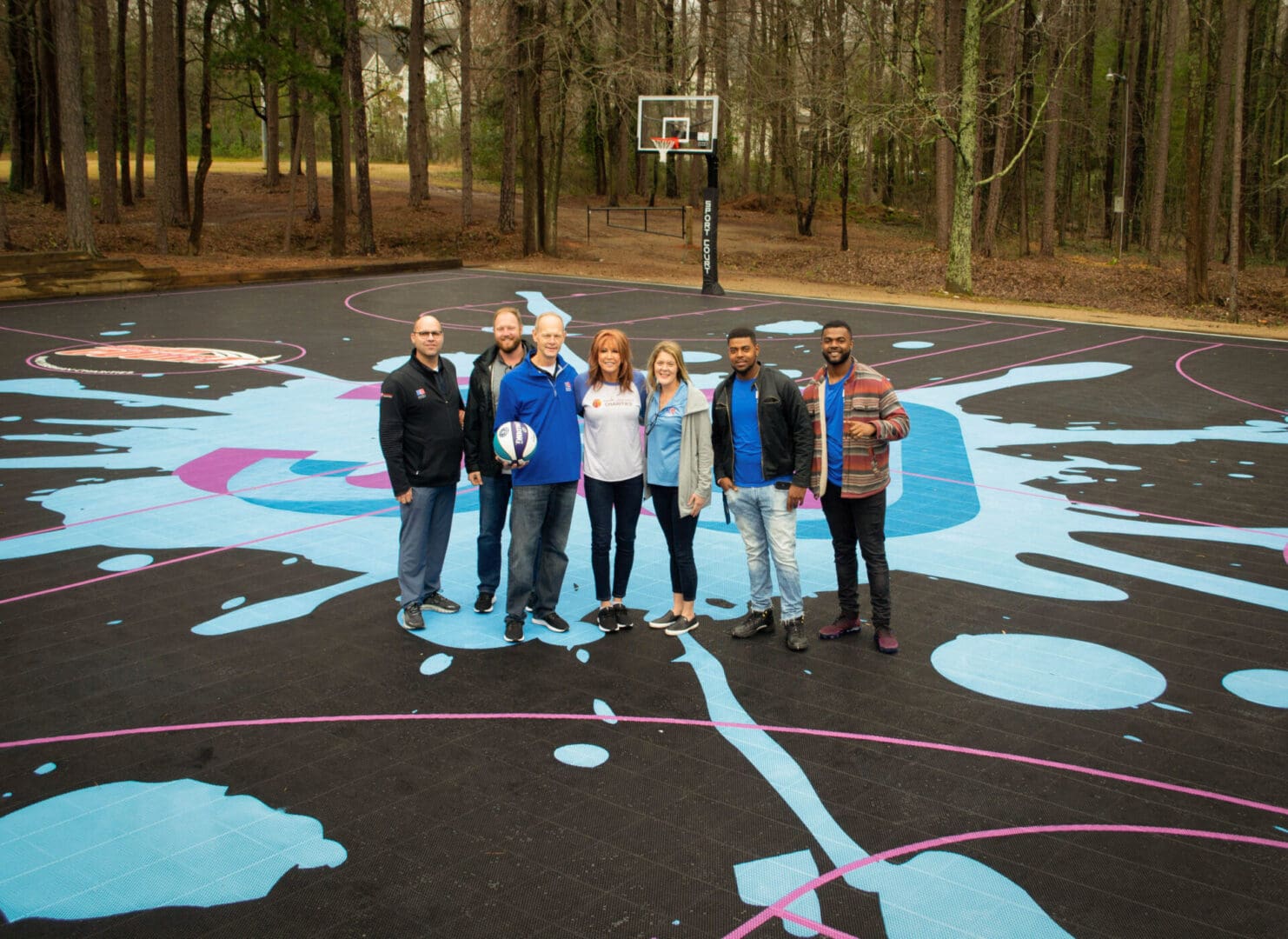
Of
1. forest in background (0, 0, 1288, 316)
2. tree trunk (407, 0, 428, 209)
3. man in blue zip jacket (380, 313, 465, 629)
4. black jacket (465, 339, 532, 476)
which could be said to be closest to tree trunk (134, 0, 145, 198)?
forest in background (0, 0, 1288, 316)

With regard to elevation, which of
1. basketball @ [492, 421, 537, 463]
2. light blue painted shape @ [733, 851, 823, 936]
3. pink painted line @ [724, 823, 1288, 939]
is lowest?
light blue painted shape @ [733, 851, 823, 936]

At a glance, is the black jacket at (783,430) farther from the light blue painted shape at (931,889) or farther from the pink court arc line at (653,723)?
the light blue painted shape at (931,889)

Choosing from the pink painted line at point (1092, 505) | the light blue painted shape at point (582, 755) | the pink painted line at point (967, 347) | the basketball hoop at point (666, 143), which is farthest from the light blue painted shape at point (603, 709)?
the basketball hoop at point (666, 143)

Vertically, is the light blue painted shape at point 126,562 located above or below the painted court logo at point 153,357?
below

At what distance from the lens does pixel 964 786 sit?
489 centimetres

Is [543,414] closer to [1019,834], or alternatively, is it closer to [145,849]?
[145,849]

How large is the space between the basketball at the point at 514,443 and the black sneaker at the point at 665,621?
133cm

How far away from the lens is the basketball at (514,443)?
20.3 feet

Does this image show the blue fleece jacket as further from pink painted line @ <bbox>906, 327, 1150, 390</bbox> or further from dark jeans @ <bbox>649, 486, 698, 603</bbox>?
pink painted line @ <bbox>906, 327, 1150, 390</bbox>

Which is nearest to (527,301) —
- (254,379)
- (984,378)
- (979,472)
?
(254,379)

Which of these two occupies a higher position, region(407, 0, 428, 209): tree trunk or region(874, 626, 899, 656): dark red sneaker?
region(407, 0, 428, 209): tree trunk

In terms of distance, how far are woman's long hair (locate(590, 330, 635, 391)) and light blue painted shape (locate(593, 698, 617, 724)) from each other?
1.75 m

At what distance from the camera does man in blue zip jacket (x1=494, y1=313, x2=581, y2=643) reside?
6.28 metres

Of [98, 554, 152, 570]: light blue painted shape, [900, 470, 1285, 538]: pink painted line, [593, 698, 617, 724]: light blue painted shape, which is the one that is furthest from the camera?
[900, 470, 1285, 538]: pink painted line
